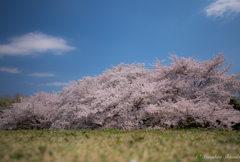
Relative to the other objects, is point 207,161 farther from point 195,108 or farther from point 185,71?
point 185,71

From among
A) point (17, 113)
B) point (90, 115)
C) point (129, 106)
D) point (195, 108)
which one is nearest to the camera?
point (195, 108)

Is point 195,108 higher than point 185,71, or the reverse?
point 185,71

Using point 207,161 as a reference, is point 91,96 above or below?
above

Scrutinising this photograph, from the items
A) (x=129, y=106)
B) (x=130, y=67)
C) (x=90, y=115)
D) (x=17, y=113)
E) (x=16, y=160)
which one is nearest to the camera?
(x=16, y=160)

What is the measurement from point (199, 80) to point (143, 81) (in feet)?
14.3

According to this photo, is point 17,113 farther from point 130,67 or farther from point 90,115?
point 130,67

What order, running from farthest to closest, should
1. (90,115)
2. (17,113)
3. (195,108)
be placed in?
(17,113) < (90,115) < (195,108)

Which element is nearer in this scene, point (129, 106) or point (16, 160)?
point (16, 160)

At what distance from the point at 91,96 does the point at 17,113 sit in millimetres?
8673

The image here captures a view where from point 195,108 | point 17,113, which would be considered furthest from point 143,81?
point 17,113

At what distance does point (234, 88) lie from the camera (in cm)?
1153

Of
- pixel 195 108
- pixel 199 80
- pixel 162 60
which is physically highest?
pixel 162 60

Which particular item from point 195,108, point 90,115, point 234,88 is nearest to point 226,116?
point 195,108

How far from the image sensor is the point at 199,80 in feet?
38.8
